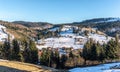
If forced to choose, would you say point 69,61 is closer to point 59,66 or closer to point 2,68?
point 59,66

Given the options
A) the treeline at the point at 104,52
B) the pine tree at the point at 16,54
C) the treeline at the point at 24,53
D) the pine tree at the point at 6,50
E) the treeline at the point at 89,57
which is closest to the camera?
the treeline at the point at 89,57

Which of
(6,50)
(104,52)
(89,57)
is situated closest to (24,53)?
(6,50)

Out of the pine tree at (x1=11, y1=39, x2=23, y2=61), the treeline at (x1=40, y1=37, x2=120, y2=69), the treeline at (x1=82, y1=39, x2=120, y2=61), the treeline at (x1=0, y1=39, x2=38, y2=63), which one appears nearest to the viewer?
the treeline at (x1=40, y1=37, x2=120, y2=69)

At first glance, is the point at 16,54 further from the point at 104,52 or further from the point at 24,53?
the point at 104,52

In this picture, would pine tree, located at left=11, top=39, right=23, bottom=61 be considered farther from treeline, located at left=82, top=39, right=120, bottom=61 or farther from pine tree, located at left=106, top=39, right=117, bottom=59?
pine tree, located at left=106, top=39, right=117, bottom=59

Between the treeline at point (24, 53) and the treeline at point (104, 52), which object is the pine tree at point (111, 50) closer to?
the treeline at point (104, 52)

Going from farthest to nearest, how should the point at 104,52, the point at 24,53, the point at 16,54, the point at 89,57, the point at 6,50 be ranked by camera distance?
1. the point at 6,50
2. the point at 24,53
3. the point at 16,54
4. the point at 89,57
5. the point at 104,52

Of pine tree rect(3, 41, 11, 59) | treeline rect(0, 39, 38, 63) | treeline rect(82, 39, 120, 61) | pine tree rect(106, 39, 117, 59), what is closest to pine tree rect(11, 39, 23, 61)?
treeline rect(0, 39, 38, 63)

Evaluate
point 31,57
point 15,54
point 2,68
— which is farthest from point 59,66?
point 2,68

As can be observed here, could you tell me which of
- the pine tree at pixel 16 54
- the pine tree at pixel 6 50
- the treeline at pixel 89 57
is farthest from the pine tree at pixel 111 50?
the pine tree at pixel 6 50

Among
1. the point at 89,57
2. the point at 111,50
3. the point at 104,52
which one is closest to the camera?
the point at 111,50

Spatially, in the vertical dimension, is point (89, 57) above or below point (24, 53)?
below

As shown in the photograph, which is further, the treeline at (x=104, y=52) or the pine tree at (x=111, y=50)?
the treeline at (x=104, y=52)
